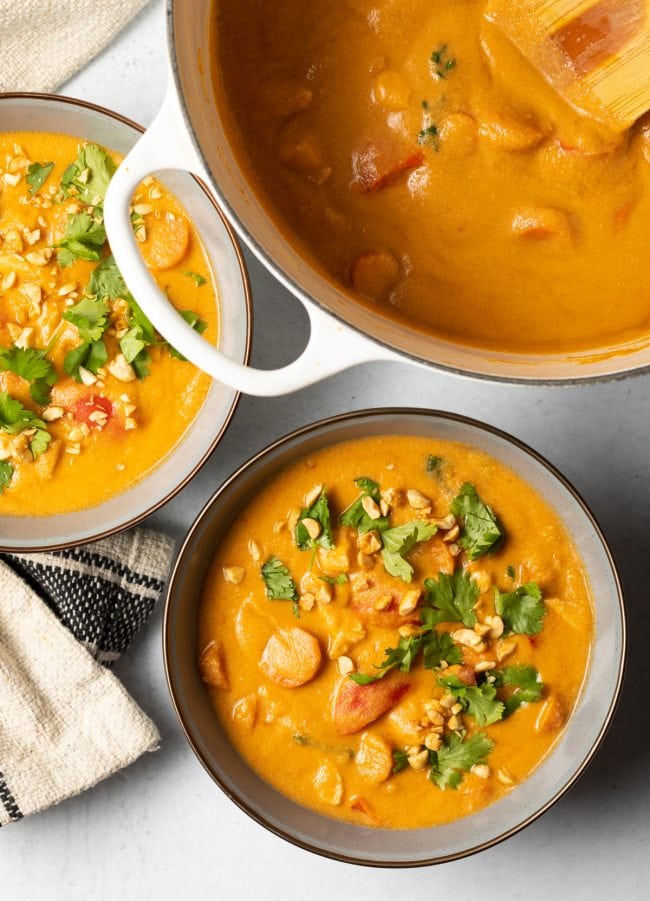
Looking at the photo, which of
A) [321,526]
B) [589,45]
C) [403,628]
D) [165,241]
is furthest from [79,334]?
[589,45]

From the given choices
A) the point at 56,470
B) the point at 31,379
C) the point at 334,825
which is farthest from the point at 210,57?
the point at 334,825

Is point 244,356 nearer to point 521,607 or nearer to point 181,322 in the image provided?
point 181,322

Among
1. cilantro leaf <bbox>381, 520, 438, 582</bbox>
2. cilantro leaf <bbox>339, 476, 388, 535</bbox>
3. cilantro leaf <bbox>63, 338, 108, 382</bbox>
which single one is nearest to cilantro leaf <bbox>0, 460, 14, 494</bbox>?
cilantro leaf <bbox>63, 338, 108, 382</bbox>

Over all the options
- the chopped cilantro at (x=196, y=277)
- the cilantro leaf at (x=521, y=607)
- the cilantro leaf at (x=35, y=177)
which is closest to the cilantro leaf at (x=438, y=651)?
the cilantro leaf at (x=521, y=607)

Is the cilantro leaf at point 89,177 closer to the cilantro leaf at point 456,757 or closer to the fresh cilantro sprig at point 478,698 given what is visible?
the fresh cilantro sprig at point 478,698

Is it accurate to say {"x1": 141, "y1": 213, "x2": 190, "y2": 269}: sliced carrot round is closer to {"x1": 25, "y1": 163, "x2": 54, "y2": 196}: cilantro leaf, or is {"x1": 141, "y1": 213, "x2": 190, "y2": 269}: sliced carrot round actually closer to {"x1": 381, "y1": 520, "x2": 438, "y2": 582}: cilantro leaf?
{"x1": 25, "y1": 163, "x2": 54, "y2": 196}: cilantro leaf
